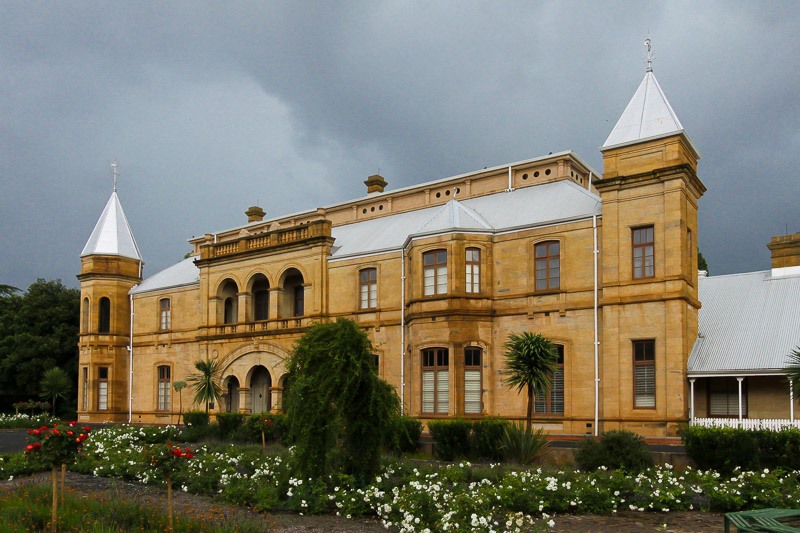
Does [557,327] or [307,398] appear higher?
[557,327]

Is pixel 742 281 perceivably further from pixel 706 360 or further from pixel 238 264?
pixel 238 264

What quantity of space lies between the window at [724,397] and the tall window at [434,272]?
404 inches

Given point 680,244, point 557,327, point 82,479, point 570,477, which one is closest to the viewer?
point 570,477

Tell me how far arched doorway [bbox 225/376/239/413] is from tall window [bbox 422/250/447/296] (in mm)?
14408

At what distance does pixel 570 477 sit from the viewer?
594 inches

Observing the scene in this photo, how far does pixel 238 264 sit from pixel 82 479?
838 inches

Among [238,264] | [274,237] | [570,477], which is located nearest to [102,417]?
[238,264]

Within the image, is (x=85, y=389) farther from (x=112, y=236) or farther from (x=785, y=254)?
(x=785, y=254)

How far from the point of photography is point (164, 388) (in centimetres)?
4272

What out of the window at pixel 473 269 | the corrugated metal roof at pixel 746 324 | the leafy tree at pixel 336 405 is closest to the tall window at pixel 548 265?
the window at pixel 473 269

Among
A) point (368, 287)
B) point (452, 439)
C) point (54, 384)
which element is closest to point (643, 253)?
point (452, 439)

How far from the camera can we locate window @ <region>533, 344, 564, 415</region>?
1063 inches

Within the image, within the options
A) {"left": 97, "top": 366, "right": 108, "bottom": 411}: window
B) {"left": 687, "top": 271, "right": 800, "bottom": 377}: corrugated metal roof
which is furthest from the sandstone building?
{"left": 97, "top": 366, "right": 108, "bottom": 411}: window

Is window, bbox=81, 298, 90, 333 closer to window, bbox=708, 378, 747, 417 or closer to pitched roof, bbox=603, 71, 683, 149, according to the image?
pitched roof, bbox=603, 71, 683, 149
